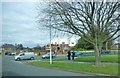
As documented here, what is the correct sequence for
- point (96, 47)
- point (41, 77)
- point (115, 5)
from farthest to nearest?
1. point (96, 47)
2. point (115, 5)
3. point (41, 77)

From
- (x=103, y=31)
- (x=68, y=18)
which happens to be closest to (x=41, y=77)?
(x=68, y=18)

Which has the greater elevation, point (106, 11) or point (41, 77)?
point (106, 11)

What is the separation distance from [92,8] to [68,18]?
294 centimetres

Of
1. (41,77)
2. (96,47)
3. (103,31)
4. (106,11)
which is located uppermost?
(106,11)

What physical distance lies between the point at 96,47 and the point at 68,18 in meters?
4.82

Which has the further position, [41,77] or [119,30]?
[119,30]

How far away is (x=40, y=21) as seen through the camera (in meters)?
30.2

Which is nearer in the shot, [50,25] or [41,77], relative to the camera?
[41,77]

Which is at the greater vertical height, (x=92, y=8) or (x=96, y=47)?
(x=92, y=8)

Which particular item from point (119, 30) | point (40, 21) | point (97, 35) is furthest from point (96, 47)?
point (40, 21)

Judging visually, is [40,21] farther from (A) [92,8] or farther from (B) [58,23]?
(A) [92,8]

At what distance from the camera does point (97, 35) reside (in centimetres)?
2930

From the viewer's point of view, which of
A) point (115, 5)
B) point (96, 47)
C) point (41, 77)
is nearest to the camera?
point (41, 77)

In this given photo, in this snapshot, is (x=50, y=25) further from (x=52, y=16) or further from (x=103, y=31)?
(x=103, y=31)
